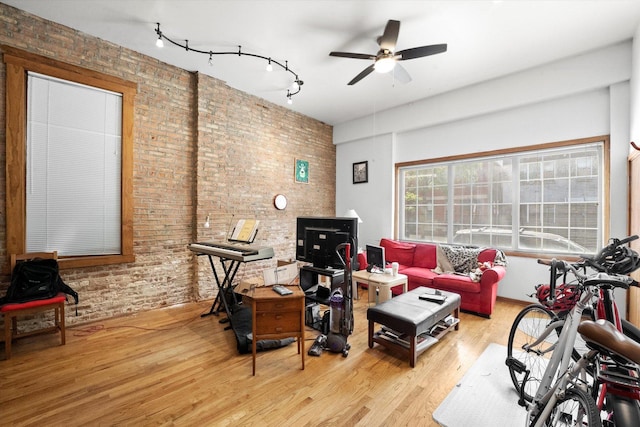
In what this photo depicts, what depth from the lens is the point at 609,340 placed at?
41.9 inches

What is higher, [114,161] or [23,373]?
[114,161]

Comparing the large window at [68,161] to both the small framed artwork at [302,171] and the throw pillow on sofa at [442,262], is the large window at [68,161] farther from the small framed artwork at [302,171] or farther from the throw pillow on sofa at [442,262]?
the throw pillow on sofa at [442,262]

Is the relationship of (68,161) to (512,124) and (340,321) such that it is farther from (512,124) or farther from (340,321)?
(512,124)

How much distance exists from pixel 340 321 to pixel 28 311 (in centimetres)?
297

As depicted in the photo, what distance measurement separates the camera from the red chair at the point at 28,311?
258 centimetres

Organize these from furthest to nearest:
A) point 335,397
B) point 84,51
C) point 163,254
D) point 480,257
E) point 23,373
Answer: point 480,257 < point 163,254 < point 84,51 < point 23,373 < point 335,397

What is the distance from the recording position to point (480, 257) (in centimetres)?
426

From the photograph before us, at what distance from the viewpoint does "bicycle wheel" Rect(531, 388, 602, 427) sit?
1062 mm

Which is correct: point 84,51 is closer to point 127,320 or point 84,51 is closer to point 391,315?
point 127,320

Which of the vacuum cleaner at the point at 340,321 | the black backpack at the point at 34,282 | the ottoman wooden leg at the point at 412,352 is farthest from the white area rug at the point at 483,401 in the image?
the black backpack at the point at 34,282

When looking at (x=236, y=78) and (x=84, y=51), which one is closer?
(x=84, y=51)

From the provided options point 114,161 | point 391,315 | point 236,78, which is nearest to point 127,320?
point 114,161

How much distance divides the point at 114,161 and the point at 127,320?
2.00 meters

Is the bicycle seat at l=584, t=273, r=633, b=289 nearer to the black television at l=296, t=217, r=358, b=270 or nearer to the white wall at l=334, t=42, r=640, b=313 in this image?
the black television at l=296, t=217, r=358, b=270
